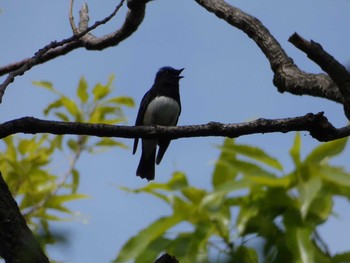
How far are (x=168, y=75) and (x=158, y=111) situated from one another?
37.8 inches

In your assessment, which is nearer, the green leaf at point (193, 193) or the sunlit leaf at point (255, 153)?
the sunlit leaf at point (255, 153)

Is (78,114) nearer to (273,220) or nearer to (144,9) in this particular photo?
(144,9)

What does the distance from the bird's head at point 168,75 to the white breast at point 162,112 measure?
586 millimetres

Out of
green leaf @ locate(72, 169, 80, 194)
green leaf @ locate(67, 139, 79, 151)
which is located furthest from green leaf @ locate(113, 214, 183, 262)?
green leaf @ locate(67, 139, 79, 151)

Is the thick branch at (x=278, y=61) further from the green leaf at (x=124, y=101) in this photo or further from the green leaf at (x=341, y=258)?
the green leaf at (x=124, y=101)

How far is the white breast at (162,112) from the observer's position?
8.38 metres

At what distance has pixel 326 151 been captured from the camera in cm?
267

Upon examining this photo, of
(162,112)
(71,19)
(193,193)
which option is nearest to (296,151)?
(193,193)

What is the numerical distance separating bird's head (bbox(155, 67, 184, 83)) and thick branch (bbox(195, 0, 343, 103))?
547 centimetres

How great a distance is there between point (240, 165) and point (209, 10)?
53.2 inches

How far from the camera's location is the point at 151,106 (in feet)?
27.8

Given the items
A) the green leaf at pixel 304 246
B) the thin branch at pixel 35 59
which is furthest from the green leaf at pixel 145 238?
the thin branch at pixel 35 59

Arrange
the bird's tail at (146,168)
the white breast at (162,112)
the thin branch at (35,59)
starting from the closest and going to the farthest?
the thin branch at (35,59), the white breast at (162,112), the bird's tail at (146,168)

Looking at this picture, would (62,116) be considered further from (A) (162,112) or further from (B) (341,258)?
(B) (341,258)
